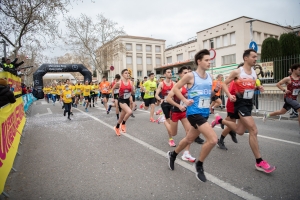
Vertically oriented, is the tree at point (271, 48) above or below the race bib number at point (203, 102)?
above

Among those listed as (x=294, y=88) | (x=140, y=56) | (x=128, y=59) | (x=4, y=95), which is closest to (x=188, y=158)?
(x=294, y=88)

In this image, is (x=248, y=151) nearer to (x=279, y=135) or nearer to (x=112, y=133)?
(x=279, y=135)

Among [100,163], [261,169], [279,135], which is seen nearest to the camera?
[261,169]

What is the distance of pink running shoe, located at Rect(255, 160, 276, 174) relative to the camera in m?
3.28

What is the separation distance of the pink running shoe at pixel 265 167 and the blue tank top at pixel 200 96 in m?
1.24

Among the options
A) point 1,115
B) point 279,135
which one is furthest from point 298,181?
point 1,115

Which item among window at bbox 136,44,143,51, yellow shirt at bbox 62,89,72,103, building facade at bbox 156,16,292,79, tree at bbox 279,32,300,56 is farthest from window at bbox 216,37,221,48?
yellow shirt at bbox 62,89,72,103

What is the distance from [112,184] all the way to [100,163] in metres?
0.98

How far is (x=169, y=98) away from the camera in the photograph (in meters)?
3.65

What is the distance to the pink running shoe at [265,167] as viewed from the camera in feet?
10.8

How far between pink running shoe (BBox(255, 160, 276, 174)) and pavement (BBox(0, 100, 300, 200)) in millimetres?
77

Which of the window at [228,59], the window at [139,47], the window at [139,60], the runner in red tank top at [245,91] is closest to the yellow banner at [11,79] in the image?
the runner in red tank top at [245,91]

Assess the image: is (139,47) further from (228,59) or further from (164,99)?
(164,99)

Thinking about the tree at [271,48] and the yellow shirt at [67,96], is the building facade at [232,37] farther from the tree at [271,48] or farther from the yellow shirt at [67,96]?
the yellow shirt at [67,96]
